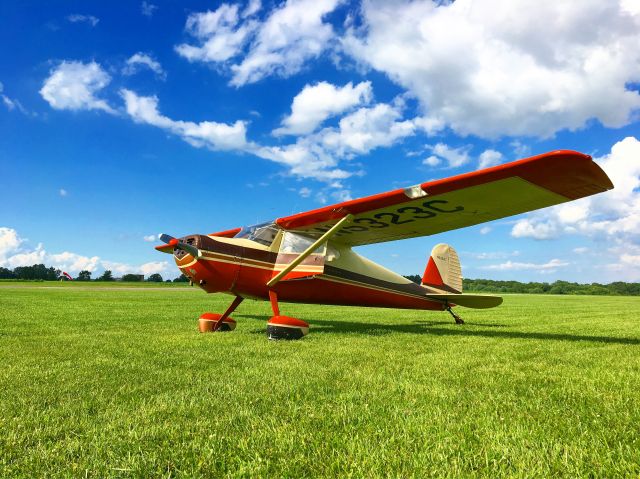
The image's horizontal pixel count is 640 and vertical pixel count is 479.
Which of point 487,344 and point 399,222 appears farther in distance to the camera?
point 399,222

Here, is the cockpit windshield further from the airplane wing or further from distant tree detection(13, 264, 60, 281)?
distant tree detection(13, 264, 60, 281)

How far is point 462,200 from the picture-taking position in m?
6.93

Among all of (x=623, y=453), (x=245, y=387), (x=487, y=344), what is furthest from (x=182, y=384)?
(x=487, y=344)

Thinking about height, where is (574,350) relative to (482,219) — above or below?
below

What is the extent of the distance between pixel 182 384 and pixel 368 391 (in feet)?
5.70

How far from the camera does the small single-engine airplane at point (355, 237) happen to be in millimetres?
5984

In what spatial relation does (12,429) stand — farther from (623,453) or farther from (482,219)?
(482,219)

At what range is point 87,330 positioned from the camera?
774 centimetres

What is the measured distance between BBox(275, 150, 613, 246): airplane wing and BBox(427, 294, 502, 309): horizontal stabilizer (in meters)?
2.91

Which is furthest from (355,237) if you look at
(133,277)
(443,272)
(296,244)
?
(133,277)

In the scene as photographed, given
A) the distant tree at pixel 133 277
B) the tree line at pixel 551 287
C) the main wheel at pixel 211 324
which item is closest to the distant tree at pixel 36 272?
the distant tree at pixel 133 277

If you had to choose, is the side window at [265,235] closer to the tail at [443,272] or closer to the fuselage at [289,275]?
the fuselage at [289,275]

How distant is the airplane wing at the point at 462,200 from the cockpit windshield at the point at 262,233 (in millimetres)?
258

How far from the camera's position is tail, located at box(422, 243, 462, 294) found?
38.3 ft
